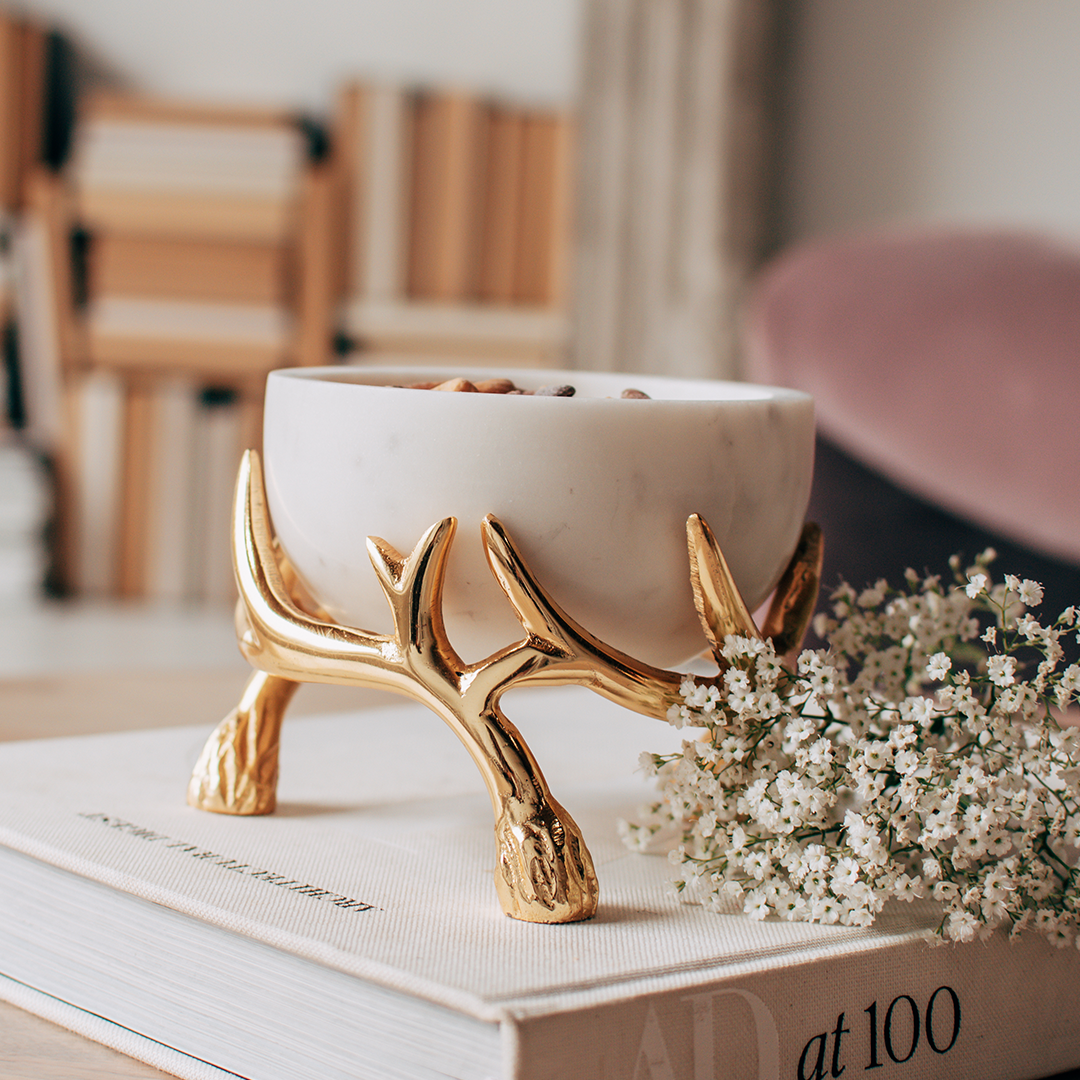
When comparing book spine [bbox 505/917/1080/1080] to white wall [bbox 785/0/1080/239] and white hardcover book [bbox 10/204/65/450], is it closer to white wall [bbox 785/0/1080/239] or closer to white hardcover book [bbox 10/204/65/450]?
white wall [bbox 785/0/1080/239]

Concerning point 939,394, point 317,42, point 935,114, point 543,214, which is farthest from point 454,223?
point 939,394

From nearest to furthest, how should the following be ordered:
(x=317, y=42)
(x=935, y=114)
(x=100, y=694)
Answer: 1. (x=100, y=694)
2. (x=935, y=114)
3. (x=317, y=42)

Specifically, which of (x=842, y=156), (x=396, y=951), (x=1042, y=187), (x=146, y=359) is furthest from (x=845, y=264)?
(x=146, y=359)

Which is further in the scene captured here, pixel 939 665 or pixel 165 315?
pixel 165 315

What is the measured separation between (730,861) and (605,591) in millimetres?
Answer: 105

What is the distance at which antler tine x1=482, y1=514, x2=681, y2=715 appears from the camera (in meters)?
0.46

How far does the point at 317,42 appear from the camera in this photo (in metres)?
2.33

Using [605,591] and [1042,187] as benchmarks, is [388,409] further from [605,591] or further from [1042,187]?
[1042,187]

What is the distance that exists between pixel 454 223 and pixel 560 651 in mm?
1811

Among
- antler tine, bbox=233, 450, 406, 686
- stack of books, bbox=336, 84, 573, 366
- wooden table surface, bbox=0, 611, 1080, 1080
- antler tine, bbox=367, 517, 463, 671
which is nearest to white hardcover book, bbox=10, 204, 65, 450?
wooden table surface, bbox=0, 611, 1080, 1080

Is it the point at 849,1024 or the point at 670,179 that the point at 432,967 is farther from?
the point at 670,179

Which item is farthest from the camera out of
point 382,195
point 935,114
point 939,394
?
point 382,195

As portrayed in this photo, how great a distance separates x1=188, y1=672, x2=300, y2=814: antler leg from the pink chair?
0.67 m

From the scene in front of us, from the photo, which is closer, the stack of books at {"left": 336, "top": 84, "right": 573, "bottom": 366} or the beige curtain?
the beige curtain
